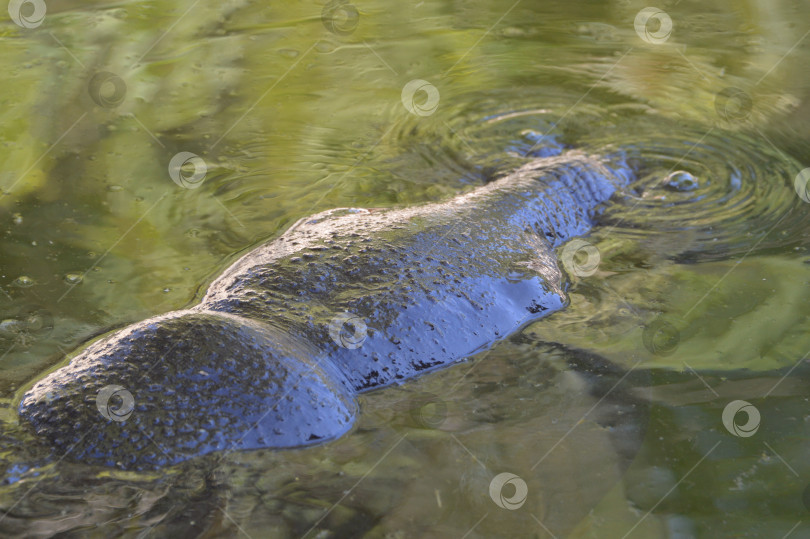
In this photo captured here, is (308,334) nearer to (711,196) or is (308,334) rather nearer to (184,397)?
(184,397)

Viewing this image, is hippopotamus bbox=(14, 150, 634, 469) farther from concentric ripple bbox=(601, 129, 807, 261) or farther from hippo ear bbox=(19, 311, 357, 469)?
concentric ripple bbox=(601, 129, 807, 261)

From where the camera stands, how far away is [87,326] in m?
3.67

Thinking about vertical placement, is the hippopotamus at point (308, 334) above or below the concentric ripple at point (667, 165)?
above

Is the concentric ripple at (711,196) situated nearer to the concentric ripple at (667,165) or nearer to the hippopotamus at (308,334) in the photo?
the concentric ripple at (667,165)

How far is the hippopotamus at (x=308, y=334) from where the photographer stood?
9.30ft

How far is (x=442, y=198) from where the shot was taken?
4781 millimetres

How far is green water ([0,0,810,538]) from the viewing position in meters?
2.75

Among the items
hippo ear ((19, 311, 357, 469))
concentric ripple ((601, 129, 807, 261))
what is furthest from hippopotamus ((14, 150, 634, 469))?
concentric ripple ((601, 129, 807, 261))

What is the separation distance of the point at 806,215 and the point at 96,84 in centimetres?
469

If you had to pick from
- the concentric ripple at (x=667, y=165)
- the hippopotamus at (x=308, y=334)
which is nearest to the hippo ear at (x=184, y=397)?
the hippopotamus at (x=308, y=334)

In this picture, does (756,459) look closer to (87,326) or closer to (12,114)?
(87,326)

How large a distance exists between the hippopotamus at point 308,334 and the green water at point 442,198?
0.09 meters

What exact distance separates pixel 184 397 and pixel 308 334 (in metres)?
0.55

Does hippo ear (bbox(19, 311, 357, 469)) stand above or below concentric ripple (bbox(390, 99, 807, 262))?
above
